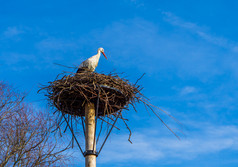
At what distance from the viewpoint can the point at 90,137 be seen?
9.18 metres

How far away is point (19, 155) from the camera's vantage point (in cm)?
1267

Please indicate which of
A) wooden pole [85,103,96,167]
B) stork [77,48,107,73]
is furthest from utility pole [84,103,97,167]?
stork [77,48,107,73]

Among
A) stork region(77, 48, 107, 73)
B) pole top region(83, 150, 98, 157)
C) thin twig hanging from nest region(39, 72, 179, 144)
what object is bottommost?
pole top region(83, 150, 98, 157)

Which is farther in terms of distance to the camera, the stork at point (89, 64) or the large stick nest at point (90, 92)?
the stork at point (89, 64)

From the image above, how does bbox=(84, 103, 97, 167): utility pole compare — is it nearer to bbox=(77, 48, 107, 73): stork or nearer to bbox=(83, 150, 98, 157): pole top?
bbox=(83, 150, 98, 157): pole top

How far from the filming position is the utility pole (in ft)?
28.9

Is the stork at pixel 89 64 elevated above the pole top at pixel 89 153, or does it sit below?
above

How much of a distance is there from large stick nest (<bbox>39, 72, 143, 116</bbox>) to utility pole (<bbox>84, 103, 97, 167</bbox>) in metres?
0.24

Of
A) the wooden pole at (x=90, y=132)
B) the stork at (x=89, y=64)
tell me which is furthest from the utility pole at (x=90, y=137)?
the stork at (x=89, y=64)

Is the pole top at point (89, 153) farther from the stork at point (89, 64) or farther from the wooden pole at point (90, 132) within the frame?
the stork at point (89, 64)

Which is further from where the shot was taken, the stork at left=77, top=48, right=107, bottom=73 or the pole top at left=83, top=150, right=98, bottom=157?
the stork at left=77, top=48, right=107, bottom=73

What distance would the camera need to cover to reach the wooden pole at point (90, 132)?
28.8ft

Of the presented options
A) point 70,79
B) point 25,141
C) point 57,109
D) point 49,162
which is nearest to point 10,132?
point 25,141

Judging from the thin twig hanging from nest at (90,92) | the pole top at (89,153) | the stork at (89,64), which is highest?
the stork at (89,64)
